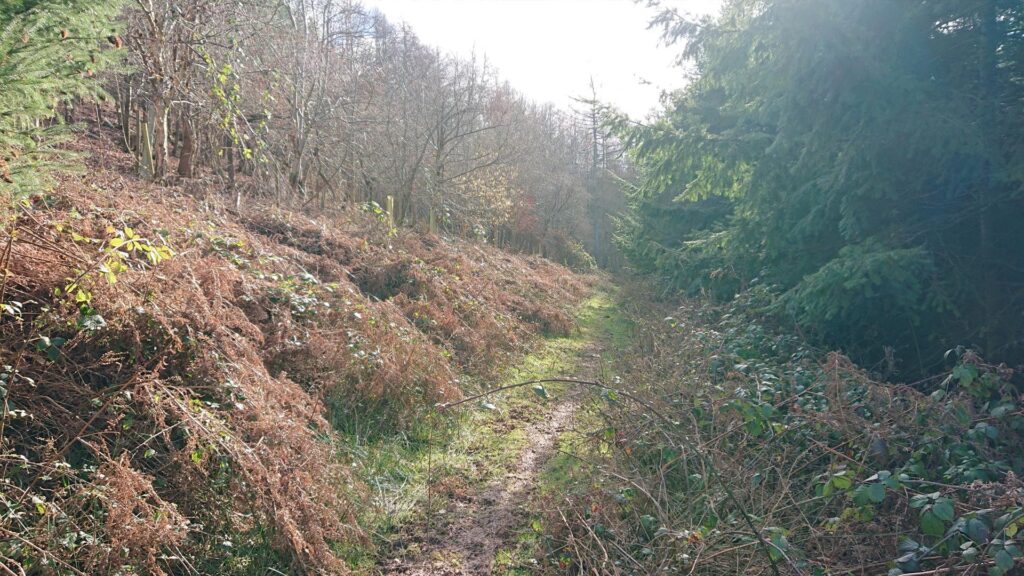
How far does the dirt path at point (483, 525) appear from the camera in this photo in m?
4.33

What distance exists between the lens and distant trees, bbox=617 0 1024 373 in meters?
5.61

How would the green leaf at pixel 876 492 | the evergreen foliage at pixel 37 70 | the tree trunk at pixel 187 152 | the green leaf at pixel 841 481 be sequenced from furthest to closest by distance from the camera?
1. the tree trunk at pixel 187 152
2. the evergreen foliage at pixel 37 70
3. the green leaf at pixel 841 481
4. the green leaf at pixel 876 492

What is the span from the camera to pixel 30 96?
4.30 meters

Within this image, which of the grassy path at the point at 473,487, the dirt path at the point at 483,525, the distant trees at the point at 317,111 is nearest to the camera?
the dirt path at the point at 483,525

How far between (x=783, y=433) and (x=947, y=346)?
114 inches

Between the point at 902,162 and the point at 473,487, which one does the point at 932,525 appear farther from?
the point at 902,162

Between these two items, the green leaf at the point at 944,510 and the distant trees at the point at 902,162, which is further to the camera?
the distant trees at the point at 902,162

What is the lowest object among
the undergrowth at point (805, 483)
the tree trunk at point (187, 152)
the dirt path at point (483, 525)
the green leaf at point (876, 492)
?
the dirt path at point (483, 525)

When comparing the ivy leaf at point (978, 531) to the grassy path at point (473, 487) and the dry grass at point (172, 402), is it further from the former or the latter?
the dry grass at point (172, 402)

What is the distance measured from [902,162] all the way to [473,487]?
526cm

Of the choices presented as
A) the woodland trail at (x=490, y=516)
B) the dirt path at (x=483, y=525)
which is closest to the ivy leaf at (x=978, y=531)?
the woodland trail at (x=490, y=516)

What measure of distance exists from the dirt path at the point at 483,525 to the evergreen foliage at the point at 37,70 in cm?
394

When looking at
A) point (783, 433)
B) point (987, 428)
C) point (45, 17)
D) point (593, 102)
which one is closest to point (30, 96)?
point (45, 17)

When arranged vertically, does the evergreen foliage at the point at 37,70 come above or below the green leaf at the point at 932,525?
above
